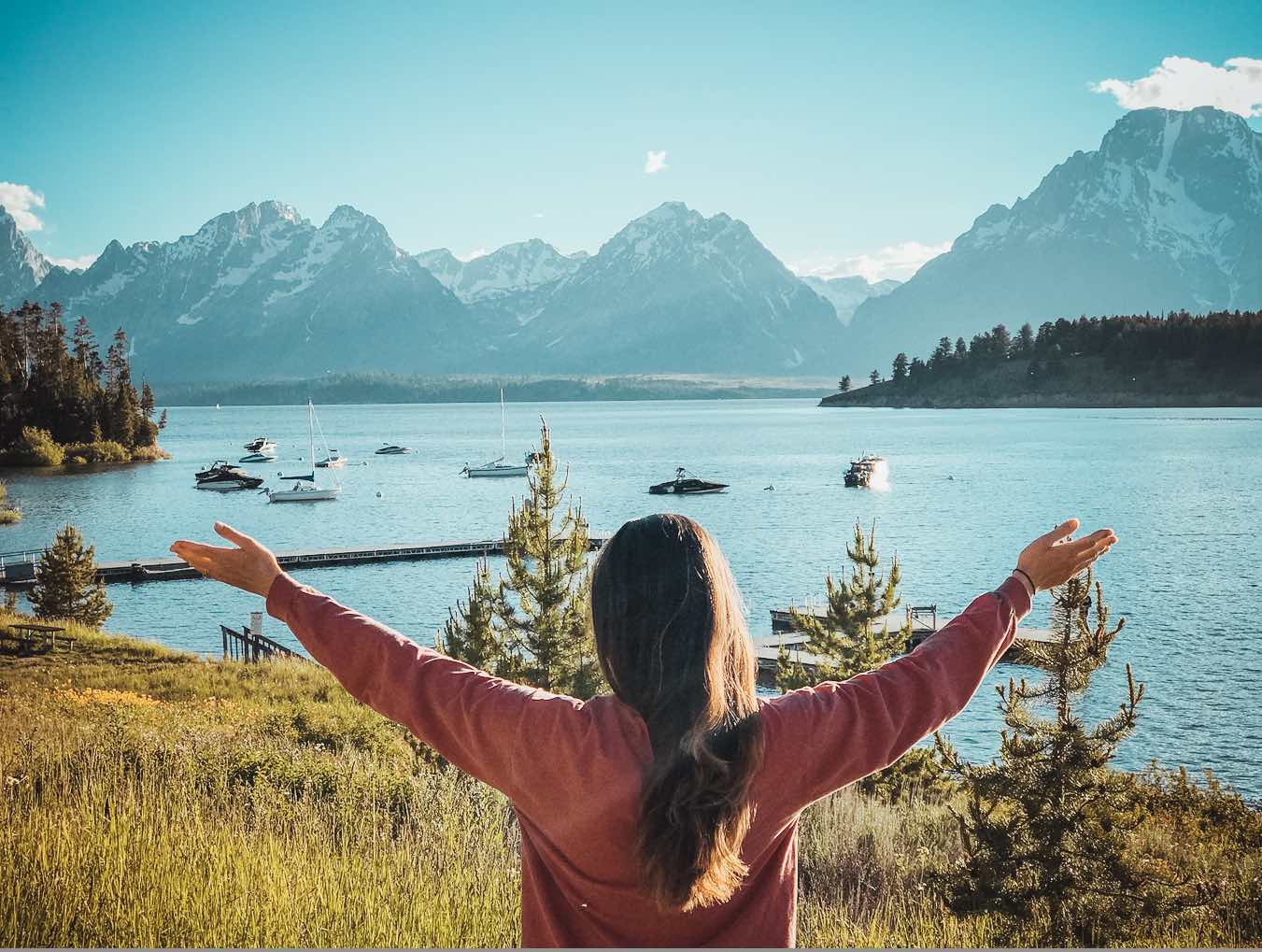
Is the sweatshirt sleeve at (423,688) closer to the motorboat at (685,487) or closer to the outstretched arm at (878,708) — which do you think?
the outstretched arm at (878,708)

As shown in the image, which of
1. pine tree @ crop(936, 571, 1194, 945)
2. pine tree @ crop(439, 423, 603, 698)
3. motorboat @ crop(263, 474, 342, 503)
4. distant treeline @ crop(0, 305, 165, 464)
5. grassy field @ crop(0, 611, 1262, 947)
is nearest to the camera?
grassy field @ crop(0, 611, 1262, 947)

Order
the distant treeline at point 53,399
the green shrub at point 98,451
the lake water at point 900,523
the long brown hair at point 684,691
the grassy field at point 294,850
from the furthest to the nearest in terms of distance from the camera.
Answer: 1. the green shrub at point 98,451
2. the distant treeline at point 53,399
3. the lake water at point 900,523
4. the grassy field at point 294,850
5. the long brown hair at point 684,691

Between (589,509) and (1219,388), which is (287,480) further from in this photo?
(1219,388)

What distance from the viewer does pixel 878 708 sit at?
2014mm

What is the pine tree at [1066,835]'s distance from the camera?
237 inches

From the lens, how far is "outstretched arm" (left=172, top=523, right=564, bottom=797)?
2004 millimetres

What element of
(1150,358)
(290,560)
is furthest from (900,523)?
(1150,358)

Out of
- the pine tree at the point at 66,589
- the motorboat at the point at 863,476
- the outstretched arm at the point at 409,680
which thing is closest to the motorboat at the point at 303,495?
the motorboat at the point at 863,476

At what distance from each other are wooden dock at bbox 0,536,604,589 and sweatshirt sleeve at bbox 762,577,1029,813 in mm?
42117

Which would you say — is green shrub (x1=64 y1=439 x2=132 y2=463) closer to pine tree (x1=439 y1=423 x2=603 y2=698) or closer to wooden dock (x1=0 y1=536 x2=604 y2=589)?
wooden dock (x1=0 y1=536 x2=604 y2=589)

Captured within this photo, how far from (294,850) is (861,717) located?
3.96 meters

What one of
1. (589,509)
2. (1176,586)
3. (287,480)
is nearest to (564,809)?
(1176,586)

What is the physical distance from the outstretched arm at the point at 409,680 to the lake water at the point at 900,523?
19720 mm

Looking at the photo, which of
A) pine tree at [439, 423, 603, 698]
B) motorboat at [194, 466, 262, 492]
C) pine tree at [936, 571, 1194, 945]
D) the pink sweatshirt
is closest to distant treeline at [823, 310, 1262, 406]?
motorboat at [194, 466, 262, 492]
